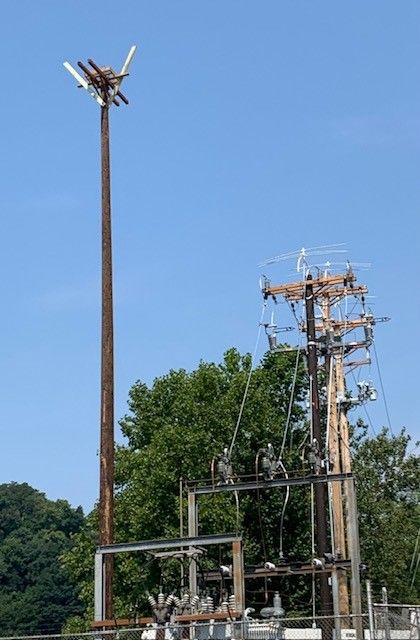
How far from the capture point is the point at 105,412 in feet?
62.7

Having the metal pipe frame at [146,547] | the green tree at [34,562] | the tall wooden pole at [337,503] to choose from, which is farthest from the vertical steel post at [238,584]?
the green tree at [34,562]

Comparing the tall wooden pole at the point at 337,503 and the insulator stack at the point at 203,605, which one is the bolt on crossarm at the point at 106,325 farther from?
the tall wooden pole at the point at 337,503

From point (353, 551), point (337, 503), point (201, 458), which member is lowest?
point (353, 551)

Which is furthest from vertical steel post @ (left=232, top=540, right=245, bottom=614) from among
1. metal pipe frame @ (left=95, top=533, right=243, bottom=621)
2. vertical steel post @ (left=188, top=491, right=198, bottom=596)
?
vertical steel post @ (left=188, top=491, right=198, bottom=596)

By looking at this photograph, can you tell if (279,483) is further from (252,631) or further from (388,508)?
(388,508)

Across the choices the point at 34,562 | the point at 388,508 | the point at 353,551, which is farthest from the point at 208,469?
the point at 34,562

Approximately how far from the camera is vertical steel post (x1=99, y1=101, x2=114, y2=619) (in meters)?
18.4

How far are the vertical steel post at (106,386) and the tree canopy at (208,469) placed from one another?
14280mm

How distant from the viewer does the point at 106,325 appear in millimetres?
19875

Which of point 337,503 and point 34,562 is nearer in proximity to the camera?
point 337,503

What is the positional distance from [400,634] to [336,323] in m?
15.7

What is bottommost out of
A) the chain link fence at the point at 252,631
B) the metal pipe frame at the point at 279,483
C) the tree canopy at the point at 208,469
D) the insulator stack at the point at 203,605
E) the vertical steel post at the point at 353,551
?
the chain link fence at the point at 252,631

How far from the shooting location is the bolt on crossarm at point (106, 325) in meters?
18.5

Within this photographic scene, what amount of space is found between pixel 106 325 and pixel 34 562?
308 feet
